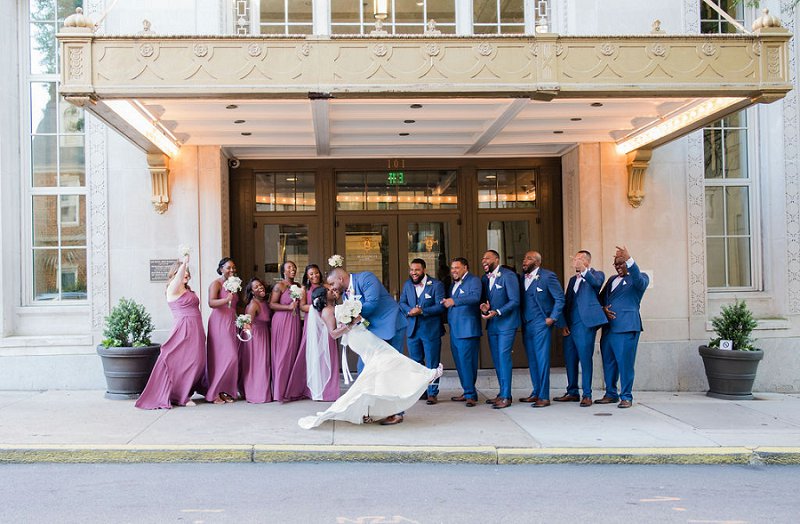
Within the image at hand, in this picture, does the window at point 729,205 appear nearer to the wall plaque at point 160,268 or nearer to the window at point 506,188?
the window at point 506,188

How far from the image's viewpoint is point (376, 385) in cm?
807

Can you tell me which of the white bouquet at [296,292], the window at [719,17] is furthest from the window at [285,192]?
the window at [719,17]

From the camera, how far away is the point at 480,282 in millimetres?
9672

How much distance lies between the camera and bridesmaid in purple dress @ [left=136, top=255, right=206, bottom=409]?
9.31 m

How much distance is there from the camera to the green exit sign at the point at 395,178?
1209 cm

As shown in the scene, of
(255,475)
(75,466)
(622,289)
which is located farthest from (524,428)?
(75,466)

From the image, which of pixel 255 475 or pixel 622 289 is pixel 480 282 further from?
pixel 255 475

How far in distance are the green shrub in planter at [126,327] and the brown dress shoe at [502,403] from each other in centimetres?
473

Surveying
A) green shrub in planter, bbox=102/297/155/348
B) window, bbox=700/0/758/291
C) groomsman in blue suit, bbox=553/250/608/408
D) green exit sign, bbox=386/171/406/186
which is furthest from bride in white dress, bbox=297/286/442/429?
window, bbox=700/0/758/291

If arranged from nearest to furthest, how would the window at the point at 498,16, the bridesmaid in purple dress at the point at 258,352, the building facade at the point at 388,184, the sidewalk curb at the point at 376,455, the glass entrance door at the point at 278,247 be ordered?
the sidewalk curb at the point at 376,455, the bridesmaid in purple dress at the point at 258,352, the building facade at the point at 388,184, the window at the point at 498,16, the glass entrance door at the point at 278,247

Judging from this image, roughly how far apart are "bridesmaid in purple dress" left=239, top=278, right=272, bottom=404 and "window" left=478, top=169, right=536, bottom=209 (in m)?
4.22

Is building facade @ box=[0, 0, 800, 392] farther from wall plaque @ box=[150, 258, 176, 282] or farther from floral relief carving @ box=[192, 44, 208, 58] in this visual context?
floral relief carving @ box=[192, 44, 208, 58]

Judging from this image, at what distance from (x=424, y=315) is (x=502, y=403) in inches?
59.7

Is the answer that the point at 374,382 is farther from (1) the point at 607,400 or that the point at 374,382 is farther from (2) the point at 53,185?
(2) the point at 53,185
